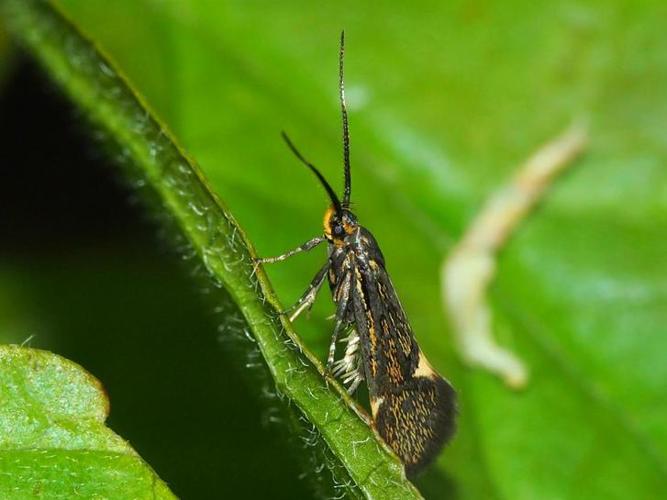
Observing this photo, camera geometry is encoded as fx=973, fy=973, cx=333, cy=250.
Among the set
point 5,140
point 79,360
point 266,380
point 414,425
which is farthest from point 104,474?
point 5,140

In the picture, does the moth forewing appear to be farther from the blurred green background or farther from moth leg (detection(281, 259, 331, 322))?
the blurred green background

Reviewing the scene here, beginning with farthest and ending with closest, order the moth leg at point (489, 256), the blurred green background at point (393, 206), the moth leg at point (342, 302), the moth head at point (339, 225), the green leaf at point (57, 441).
A: the moth leg at point (489, 256)
the blurred green background at point (393, 206)
the moth head at point (339, 225)
the moth leg at point (342, 302)
the green leaf at point (57, 441)

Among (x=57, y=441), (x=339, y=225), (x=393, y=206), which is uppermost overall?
(x=393, y=206)

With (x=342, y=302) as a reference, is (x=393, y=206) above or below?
above

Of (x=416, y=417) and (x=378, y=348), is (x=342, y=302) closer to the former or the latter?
(x=378, y=348)

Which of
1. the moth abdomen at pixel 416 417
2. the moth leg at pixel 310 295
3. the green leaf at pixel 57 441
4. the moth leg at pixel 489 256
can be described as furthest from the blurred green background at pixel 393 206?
the green leaf at pixel 57 441

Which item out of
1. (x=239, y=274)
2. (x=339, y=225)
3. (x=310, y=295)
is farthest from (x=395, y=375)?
(x=239, y=274)

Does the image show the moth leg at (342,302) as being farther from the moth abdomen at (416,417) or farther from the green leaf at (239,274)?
the green leaf at (239,274)
